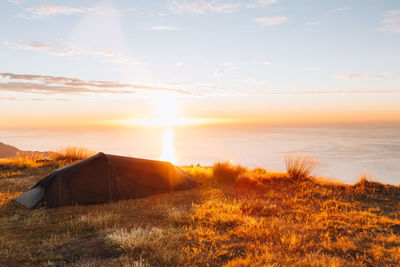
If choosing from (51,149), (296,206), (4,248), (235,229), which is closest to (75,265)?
(4,248)

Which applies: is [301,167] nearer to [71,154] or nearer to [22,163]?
[71,154]

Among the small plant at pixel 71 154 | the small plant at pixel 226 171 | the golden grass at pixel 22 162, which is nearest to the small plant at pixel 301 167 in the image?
the small plant at pixel 226 171

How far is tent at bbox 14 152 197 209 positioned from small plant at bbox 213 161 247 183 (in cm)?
252

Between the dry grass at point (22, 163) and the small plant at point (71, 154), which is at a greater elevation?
the small plant at point (71, 154)

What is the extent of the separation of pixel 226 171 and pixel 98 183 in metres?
5.56

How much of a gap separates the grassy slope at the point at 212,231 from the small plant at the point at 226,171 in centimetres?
193

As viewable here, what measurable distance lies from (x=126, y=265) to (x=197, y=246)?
136 cm

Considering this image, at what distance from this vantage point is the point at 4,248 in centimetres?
483

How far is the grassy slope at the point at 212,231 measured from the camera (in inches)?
173

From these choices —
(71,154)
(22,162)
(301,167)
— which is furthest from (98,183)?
(22,162)

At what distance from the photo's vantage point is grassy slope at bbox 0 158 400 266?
4391 mm

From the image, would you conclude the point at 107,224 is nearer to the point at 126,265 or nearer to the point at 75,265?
the point at 75,265

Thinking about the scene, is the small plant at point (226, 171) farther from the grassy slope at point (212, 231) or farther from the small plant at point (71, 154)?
the small plant at point (71, 154)

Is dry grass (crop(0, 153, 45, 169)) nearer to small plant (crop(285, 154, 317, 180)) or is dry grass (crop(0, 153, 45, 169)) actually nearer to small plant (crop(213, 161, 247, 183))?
small plant (crop(213, 161, 247, 183))
